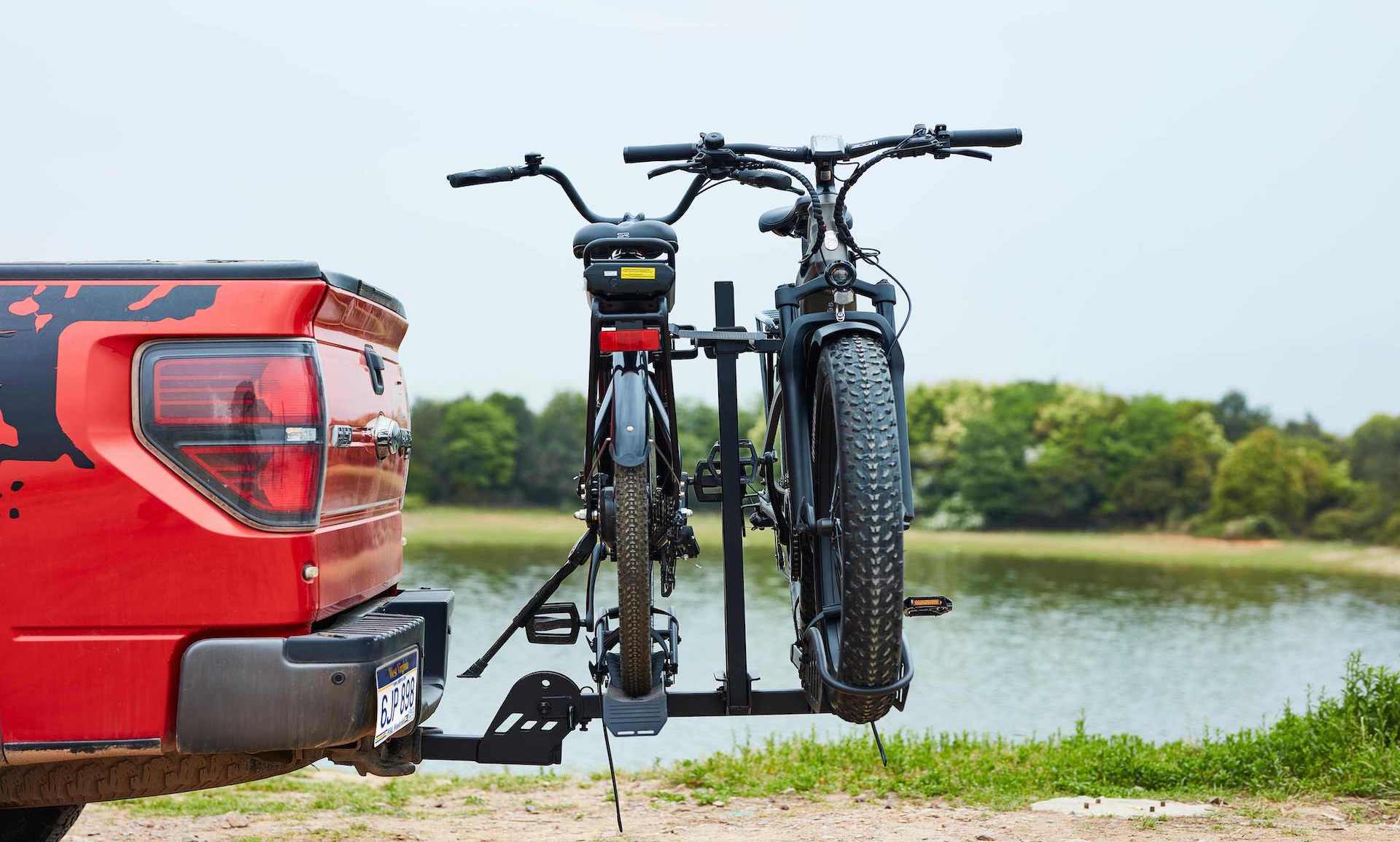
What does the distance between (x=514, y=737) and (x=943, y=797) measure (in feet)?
8.47

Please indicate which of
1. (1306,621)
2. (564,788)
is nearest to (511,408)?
(1306,621)

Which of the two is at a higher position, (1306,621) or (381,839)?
(381,839)

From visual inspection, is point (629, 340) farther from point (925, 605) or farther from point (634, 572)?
point (925, 605)

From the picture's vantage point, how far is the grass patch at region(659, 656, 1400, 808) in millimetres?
5930

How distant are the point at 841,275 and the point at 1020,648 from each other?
19253mm

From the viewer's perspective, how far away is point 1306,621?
31.3m

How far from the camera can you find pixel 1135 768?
20.8 feet

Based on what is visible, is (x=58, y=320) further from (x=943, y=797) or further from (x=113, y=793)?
(x=943, y=797)

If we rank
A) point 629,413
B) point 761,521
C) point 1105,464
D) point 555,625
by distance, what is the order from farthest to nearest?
point 1105,464
point 761,521
point 555,625
point 629,413

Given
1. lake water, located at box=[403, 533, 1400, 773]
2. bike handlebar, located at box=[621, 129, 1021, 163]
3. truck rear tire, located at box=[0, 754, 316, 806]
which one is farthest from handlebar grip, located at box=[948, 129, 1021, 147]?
truck rear tire, located at box=[0, 754, 316, 806]

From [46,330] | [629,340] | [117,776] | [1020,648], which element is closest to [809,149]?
[629,340]

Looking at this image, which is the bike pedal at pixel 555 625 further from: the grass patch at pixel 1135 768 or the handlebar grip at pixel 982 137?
the handlebar grip at pixel 982 137

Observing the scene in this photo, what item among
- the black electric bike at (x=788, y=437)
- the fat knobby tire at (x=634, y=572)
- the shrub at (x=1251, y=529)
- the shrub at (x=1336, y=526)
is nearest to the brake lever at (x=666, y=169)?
the black electric bike at (x=788, y=437)

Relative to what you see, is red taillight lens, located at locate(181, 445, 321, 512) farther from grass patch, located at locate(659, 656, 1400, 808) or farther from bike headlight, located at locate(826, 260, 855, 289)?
grass patch, located at locate(659, 656, 1400, 808)
